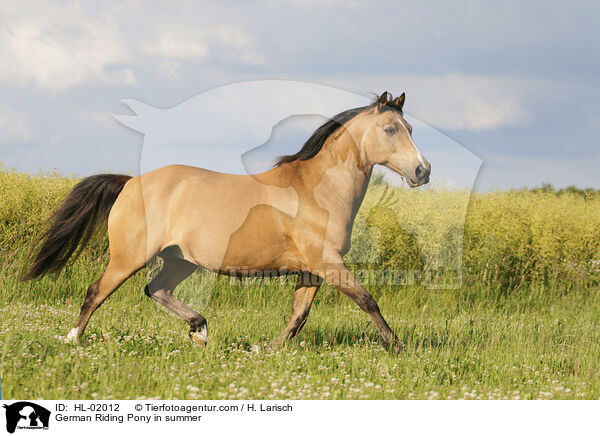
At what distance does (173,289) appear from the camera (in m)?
5.91

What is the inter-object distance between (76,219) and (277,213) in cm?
235

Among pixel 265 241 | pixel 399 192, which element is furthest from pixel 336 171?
pixel 399 192

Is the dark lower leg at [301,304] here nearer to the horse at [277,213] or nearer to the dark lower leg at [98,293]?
the horse at [277,213]

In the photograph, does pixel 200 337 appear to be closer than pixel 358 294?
No

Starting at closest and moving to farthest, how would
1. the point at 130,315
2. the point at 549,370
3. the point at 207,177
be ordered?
the point at 549,370, the point at 207,177, the point at 130,315

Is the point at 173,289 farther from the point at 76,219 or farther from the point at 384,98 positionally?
the point at 384,98

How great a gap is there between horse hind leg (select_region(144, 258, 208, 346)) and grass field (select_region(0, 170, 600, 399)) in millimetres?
210

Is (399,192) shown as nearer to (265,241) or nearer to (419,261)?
(419,261)

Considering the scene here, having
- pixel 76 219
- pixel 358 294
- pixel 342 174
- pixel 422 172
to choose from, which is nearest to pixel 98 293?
pixel 76 219

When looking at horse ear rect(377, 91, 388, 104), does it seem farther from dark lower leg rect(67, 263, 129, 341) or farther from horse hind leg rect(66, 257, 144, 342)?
dark lower leg rect(67, 263, 129, 341)

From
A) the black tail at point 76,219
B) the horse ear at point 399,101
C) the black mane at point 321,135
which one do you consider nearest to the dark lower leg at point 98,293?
the black tail at point 76,219

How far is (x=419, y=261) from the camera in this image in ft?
30.3

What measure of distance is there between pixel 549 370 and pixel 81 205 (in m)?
5.05
